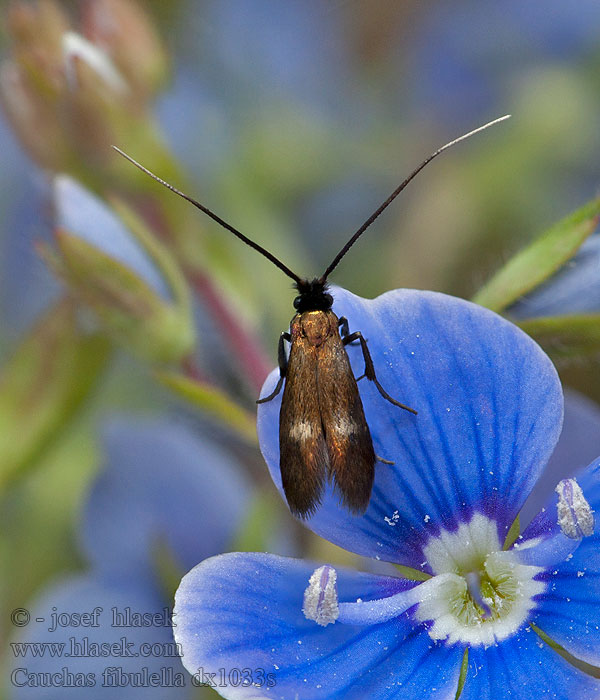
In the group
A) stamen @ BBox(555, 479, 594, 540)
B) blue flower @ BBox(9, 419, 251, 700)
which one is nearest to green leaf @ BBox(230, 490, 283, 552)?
blue flower @ BBox(9, 419, 251, 700)

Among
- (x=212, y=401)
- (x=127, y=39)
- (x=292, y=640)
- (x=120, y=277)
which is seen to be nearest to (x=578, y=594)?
(x=292, y=640)

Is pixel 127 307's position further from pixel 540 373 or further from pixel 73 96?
pixel 540 373

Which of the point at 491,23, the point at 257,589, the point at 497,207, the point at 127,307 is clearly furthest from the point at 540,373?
the point at 491,23

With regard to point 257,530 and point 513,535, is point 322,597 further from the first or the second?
point 257,530

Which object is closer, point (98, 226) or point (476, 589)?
point (476, 589)

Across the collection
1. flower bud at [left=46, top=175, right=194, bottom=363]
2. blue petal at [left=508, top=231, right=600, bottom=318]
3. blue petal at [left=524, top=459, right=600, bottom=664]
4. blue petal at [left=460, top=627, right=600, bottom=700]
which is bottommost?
blue petal at [left=460, top=627, right=600, bottom=700]

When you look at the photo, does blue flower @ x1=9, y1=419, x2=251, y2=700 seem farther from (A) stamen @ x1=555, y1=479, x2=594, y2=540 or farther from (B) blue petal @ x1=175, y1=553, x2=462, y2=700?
(A) stamen @ x1=555, y1=479, x2=594, y2=540

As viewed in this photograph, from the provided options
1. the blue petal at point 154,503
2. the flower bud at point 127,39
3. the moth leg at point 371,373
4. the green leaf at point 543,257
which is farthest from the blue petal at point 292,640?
the flower bud at point 127,39
